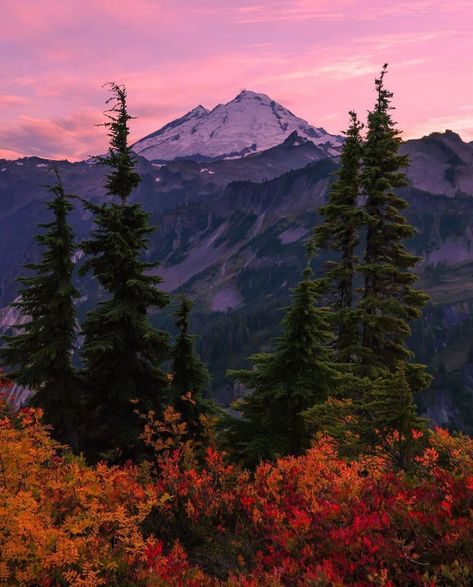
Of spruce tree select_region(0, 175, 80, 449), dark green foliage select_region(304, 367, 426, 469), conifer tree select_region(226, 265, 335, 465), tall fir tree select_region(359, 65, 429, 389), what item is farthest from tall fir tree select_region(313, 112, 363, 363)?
spruce tree select_region(0, 175, 80, 449)

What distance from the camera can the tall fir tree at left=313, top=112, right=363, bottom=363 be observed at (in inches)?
734

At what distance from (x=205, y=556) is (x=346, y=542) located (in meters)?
2.61

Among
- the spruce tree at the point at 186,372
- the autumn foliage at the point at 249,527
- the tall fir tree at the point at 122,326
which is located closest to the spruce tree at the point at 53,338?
the tall fir tree at the point at 122,326

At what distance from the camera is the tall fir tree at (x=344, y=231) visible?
1866 cm

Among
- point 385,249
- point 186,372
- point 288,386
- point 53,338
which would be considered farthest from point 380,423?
point 53,338

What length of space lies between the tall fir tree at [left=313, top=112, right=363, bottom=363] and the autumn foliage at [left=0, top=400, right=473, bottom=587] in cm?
1071

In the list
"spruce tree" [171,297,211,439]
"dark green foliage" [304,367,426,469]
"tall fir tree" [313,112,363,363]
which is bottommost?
"spruce tree" [171,297,211,439]

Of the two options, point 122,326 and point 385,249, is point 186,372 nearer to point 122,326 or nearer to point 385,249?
point 122,326

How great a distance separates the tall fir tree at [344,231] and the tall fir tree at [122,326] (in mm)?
7350

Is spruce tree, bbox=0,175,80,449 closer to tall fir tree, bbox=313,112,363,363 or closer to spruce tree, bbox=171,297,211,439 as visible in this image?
spruce tree, bbox=171,297,211,439

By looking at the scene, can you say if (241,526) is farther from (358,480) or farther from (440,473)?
(440,473)

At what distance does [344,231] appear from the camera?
19.6 m

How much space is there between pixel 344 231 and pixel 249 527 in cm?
1482

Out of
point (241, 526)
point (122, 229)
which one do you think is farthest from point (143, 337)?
point (241, 526)
